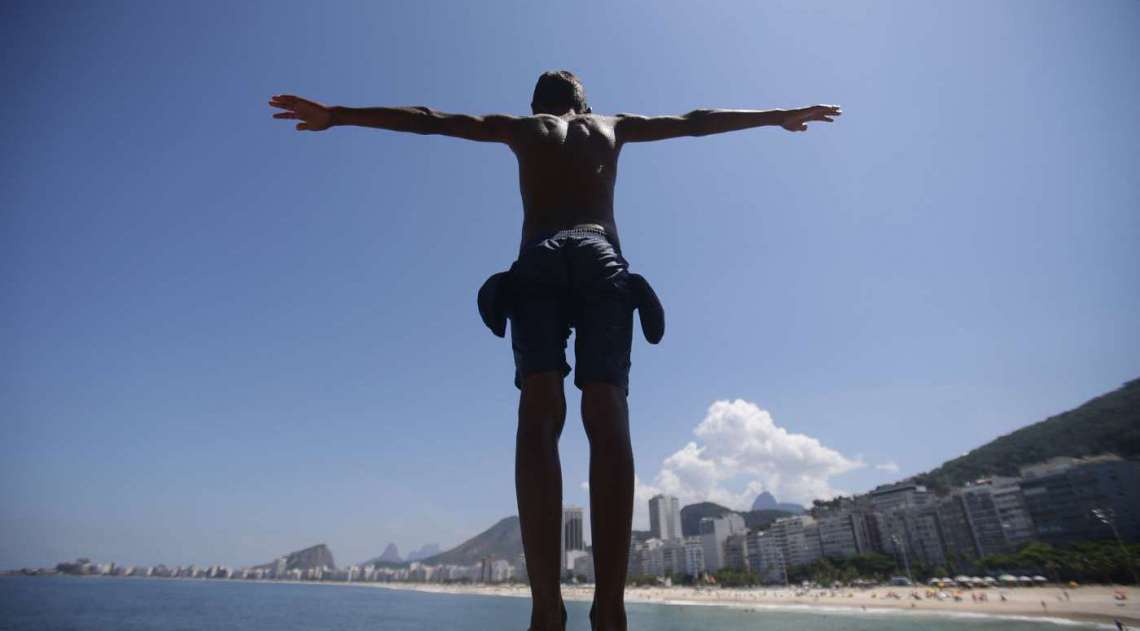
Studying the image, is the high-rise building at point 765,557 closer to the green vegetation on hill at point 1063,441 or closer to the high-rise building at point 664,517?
the green vegetation on hill at point 1063,441

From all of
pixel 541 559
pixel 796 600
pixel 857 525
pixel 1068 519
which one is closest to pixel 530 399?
pixel 541 559

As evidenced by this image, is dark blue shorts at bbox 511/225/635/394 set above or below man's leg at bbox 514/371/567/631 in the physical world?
above

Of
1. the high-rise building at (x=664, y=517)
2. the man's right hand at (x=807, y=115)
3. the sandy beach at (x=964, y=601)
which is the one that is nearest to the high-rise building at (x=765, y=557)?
the sandy beach at (x=964, y=601)

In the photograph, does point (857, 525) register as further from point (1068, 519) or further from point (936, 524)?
point (1068, 519)

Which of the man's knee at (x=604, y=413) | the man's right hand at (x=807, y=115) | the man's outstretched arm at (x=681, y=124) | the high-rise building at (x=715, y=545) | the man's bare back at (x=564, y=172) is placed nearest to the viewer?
the man's knee at (x=604, y=413)

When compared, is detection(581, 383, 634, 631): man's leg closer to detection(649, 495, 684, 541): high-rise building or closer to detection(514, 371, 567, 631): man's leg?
detection(514, 371, 567, 631): man's leg

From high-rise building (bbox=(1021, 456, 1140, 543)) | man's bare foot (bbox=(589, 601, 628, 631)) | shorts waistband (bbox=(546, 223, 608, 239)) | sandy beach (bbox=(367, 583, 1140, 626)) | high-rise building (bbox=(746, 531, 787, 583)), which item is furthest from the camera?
high-rise building (bbox=(746, 531, 787, 583))

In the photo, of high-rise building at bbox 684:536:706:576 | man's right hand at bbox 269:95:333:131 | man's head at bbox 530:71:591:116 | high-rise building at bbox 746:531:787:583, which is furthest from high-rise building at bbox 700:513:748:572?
man's right hand at bbox 269:95:333:131

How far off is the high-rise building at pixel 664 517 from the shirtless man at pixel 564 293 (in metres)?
178

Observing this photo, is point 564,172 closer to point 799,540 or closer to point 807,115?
point 807,115

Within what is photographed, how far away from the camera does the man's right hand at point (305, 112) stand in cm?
253

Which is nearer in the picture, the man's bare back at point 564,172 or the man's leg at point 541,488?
the man's leg at point 541,488

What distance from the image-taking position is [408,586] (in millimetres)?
182375

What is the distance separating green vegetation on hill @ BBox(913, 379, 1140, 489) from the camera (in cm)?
8931
